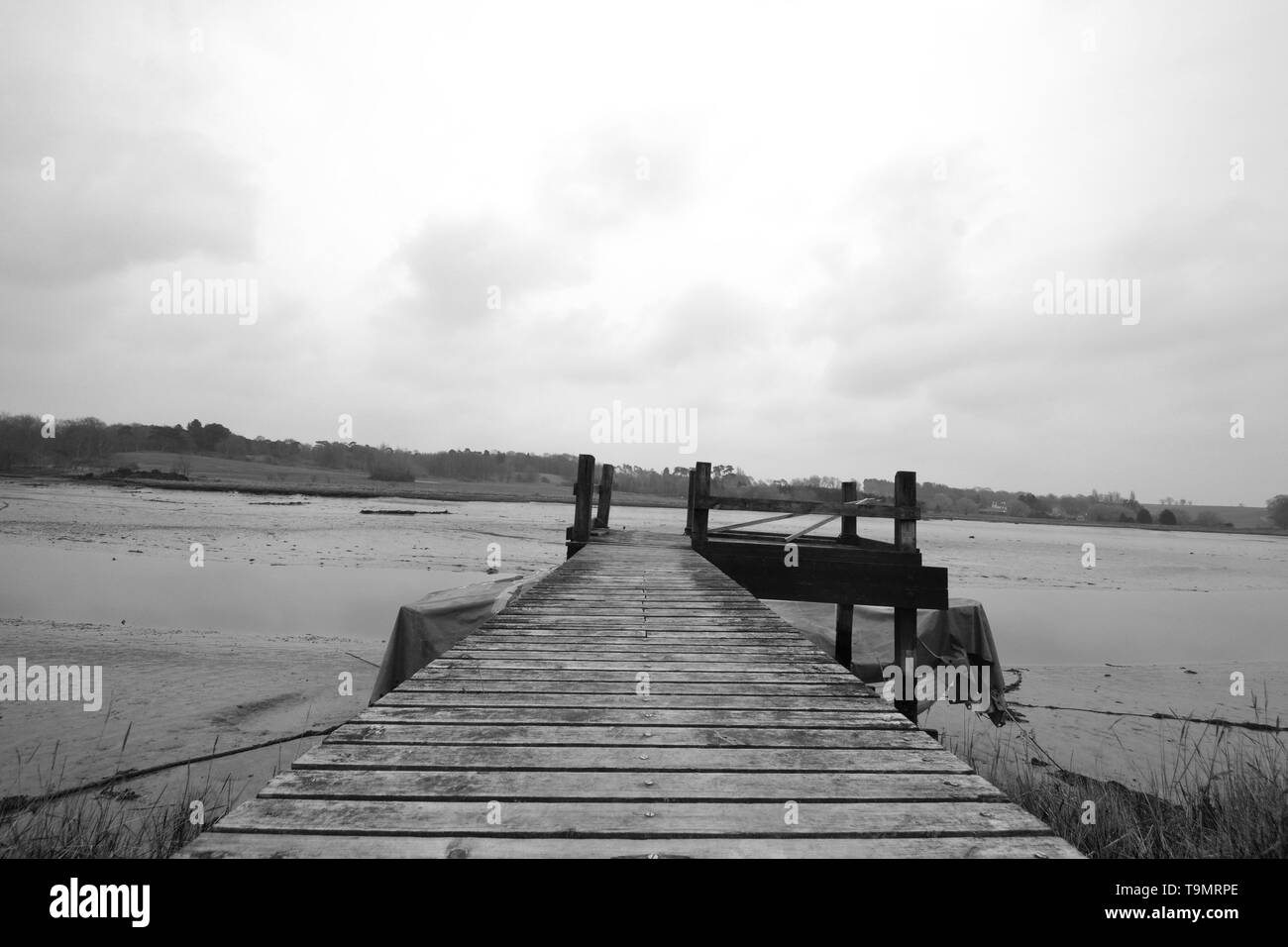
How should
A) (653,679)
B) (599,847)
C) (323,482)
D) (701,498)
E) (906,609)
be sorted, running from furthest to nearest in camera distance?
(323,482) < (701,498) < (906,609) < (653,679) < (599,847)

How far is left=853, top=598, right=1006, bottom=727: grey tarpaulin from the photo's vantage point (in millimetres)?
9531

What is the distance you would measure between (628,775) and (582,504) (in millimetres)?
9771

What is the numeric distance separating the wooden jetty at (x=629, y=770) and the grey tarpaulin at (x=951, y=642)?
243 inches

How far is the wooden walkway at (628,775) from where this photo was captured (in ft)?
5.82

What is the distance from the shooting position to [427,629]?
830 centimetres

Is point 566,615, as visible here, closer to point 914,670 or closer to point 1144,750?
point 914,670

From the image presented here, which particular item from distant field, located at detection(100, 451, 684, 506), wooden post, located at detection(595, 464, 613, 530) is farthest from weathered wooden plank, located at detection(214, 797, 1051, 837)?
distant field, located at detection(100, 451, 684, 506)

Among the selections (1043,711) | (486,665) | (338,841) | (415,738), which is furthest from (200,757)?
(1043,711)

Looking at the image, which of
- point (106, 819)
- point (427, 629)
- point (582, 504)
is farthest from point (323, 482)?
point (106, 819)

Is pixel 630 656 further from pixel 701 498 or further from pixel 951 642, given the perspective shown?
pixel 951 642

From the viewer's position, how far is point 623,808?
1.98 meters

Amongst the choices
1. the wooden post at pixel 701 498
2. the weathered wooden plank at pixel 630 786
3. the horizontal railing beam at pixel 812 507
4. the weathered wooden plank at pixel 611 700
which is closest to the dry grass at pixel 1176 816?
the weathered wooden plank at pixel 611 700

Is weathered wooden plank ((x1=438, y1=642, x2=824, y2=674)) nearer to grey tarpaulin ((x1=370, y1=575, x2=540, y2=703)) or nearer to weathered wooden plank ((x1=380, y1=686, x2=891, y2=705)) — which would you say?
weathered wooden plank ((x1=380, y1=686, x2=891, y2=705))

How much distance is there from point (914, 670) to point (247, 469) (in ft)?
370
